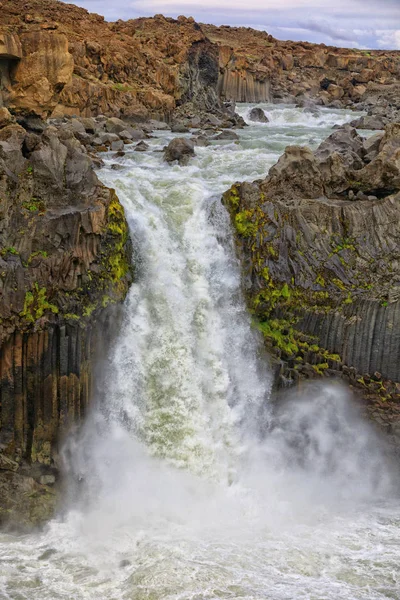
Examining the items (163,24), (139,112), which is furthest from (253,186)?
(163,24)

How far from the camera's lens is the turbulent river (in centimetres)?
1219

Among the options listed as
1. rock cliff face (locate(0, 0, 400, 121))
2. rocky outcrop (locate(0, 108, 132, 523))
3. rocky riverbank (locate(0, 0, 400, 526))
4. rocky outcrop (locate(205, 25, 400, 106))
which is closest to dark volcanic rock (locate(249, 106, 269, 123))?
rock cliff face (locate(0, 0, 400, 121))

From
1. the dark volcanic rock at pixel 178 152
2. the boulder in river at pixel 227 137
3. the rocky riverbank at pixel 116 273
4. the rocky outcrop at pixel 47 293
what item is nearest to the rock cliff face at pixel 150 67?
the rocky riverbank at pixel 116 273

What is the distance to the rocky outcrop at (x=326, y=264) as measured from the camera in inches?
682

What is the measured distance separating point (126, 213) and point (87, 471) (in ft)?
22.1

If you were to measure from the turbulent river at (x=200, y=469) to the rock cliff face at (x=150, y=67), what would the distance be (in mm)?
12928

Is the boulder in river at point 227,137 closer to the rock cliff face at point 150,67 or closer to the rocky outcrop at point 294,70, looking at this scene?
the rock cliff face at point 150,67

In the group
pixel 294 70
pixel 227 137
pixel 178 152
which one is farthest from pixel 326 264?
pixel 294 70

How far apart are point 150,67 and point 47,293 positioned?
1356 inches

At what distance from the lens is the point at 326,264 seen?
17.9m

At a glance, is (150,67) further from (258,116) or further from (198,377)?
(198,377)

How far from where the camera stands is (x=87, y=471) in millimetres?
15211

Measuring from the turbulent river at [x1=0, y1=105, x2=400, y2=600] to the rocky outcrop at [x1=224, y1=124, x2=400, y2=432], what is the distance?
0.66 m

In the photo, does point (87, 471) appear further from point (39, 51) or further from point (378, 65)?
point (378, 65)
